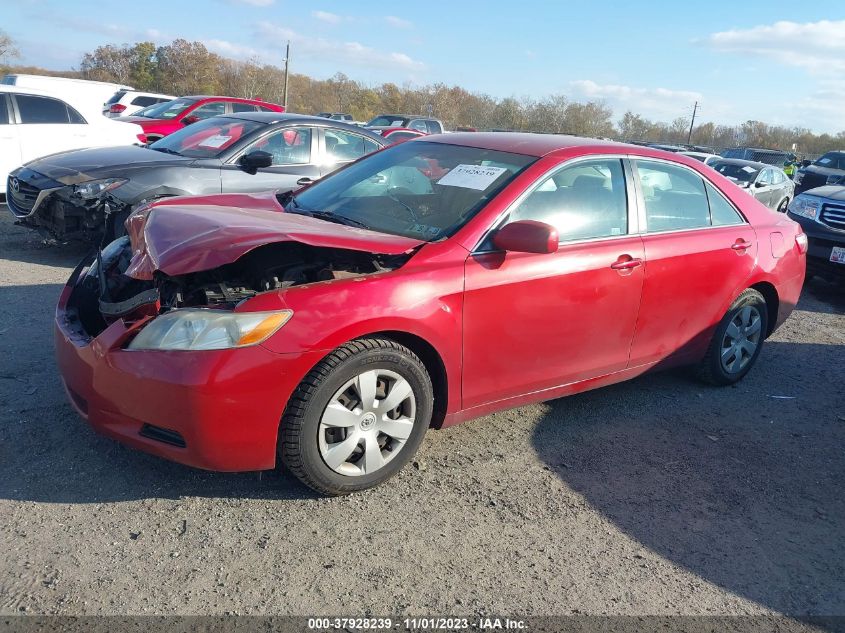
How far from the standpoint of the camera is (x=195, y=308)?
2887mm

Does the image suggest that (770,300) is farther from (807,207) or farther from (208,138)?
(208,138)

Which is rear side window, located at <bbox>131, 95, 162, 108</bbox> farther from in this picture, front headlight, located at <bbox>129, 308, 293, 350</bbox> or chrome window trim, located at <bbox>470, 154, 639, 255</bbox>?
front headlight, located at <bbox>129, 308, 293, 350</bbox>

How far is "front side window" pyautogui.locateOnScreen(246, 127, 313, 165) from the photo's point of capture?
7426 millimetres

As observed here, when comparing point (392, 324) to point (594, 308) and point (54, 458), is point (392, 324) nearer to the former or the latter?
point (594, 308)

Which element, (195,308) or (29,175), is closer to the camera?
(195,308)

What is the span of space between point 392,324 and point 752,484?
2177mm

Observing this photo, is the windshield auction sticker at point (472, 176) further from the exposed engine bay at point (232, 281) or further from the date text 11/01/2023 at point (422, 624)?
the date text 11/01/2023 at point (422, 624)

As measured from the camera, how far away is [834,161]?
66.1 ft

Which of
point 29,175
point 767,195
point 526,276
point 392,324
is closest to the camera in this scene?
point 392,324

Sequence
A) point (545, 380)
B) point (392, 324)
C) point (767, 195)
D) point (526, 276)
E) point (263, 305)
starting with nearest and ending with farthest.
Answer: point (263, 305) → point (392, 324) → point (526, 276) → point (545, 380) → point (767, 195)

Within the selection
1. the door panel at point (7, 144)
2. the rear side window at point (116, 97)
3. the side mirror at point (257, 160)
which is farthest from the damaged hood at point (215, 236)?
the rear side window at point (116, 97)

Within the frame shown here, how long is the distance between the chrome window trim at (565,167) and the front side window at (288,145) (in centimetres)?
439

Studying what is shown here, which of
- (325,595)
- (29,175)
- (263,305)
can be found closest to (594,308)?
(263,305)

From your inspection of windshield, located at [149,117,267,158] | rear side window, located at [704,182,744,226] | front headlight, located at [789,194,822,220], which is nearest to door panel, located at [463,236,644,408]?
rear side window, located at [704,182,744,226]
